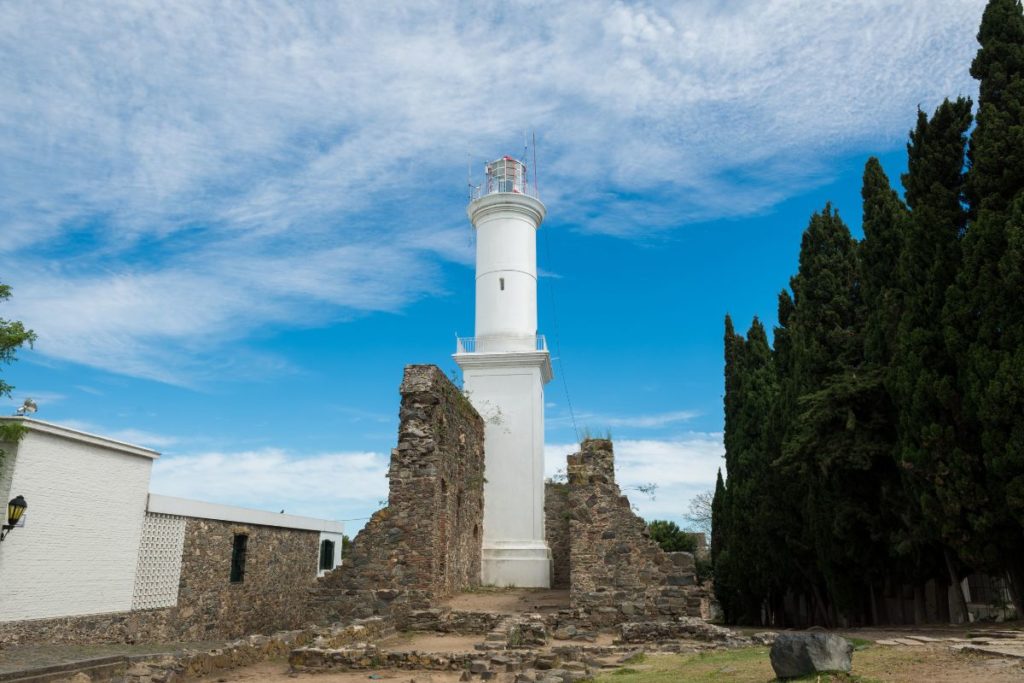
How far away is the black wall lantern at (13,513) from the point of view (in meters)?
10.8

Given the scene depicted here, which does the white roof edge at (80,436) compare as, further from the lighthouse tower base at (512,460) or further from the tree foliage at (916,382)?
the tree foliage at (916,382)

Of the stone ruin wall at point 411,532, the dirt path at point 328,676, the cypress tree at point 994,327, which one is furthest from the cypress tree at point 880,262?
the dirt path at point 328,676

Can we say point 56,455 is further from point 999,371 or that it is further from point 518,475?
point 999,371

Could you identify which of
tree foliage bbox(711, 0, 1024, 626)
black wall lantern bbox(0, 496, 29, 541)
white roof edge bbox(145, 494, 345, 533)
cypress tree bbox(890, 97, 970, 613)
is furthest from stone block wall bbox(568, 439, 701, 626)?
black wall lantern bbox(0, 496, 29, 541)

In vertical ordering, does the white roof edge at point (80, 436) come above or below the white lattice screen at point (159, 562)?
above

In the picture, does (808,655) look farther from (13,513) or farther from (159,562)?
(159,562)

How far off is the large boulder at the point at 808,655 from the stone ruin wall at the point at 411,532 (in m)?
8.48

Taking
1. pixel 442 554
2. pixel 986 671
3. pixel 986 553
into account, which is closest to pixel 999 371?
pixel 986 553

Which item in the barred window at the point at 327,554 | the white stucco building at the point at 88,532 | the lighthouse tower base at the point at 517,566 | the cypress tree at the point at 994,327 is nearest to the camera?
the cypress tree at the point at 994,327

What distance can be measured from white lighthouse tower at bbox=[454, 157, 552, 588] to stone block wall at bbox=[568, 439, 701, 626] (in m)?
4.22

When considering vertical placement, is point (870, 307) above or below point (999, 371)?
above

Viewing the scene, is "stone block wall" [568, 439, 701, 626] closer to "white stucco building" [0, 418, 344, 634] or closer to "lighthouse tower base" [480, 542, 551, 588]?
"lighthouse tower base" [480, 542, 551, 588]

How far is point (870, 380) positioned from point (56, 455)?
13.8 metres

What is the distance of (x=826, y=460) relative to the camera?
12477 mm
